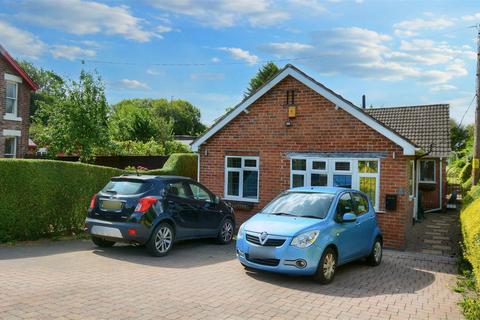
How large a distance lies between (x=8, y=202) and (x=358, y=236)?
7.53 metres

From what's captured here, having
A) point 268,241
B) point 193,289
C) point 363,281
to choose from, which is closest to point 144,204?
point 193,289

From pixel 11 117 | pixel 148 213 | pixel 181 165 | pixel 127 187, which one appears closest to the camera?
pixel 148 213

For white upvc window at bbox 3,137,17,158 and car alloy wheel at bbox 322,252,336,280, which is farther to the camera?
white upvc window at bbox 3,137,17,158

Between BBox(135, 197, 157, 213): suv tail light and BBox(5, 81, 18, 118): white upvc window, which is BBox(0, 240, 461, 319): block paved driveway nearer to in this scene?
BBox(135, 197, 157, 213): suv tail light

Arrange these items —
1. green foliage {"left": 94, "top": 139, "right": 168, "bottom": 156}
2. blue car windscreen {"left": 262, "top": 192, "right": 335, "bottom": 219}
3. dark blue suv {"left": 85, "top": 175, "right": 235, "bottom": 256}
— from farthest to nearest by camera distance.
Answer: green foliage {"left": 94, "top": 139, "right": 168, "bottom": 156}, dark blue suv {"left": 85, "top": 175, "right": 235, "bottom": 256}, blue car windscreen {"left": 262, "top": 192, "right": 335, "bottom": 219}

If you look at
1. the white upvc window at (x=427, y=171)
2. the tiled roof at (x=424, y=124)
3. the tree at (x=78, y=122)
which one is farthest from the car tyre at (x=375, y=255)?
the tree at (x=78, y=122)

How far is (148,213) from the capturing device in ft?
28.7

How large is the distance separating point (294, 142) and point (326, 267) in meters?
6.04

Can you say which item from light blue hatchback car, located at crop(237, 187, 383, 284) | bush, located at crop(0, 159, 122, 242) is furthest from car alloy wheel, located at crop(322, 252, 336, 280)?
bush, located at crop(0, 159, 122, 242)

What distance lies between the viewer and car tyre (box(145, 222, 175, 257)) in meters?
8.84

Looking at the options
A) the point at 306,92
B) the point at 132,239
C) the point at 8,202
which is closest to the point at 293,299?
the point at 132,239

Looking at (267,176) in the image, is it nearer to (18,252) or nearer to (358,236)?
(358,236)

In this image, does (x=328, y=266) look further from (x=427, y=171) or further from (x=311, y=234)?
(x=427, y=171)

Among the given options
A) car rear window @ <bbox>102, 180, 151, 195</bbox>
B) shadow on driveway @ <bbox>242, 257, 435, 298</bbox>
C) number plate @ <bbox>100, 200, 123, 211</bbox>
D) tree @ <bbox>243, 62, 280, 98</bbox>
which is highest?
tree @ <bbox>243, 62, 280, 98</bbox>
